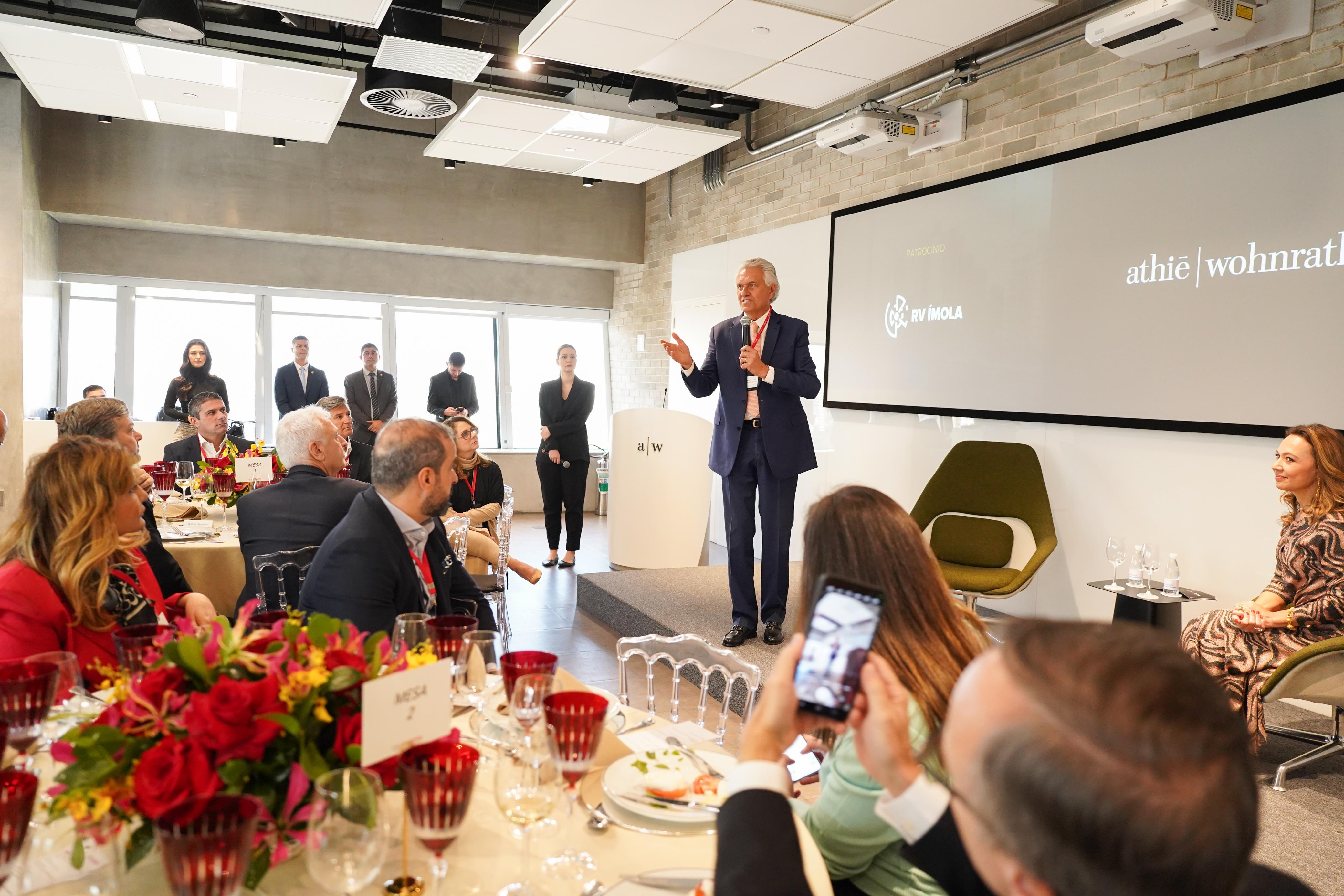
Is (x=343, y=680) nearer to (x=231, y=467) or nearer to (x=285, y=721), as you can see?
(x=285, y=721)

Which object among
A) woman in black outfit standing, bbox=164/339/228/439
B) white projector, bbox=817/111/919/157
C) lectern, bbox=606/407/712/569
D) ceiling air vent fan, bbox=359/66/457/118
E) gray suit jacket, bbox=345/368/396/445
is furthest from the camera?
gray suit jacket, bbox=345/368/396/445

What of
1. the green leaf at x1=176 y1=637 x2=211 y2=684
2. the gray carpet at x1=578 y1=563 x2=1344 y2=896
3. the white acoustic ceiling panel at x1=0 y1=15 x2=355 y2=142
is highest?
the white acoustic ceiling panel at x1=0 y1=15 x2=355 y2=142

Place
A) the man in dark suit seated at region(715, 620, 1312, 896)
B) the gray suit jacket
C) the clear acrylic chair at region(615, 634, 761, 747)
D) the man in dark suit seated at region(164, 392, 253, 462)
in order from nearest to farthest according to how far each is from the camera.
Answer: the man in dark suit seated at region(715, 620, 1312, 896)
the clear acrylic chair at region(615, 634, 761, 747)
the man in dark suit seated at region(164, 392, 253, 462)
the gray suit jacket

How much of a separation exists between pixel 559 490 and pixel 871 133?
3597 millimetres

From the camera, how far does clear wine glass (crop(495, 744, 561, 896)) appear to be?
1172 millimetres

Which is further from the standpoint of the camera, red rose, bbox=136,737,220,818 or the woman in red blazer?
the woman in red blazer

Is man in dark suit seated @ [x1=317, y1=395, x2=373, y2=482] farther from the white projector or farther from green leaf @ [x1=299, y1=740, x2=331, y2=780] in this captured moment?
green leaf @ [x1=299, y1=740, x2=331, y2=780]

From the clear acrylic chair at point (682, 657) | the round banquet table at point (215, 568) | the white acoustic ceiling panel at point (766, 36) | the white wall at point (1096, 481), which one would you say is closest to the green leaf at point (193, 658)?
the clear acrylic chair at point (682, 657)

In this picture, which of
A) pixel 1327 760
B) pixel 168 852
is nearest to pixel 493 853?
pixel 168 852

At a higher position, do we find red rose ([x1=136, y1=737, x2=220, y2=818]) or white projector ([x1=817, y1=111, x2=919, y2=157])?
white projector ([x1=817, y1=111, x2=919, y2=157])

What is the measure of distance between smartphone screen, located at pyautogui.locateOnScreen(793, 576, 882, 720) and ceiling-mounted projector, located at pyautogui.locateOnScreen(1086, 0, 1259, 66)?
393cm

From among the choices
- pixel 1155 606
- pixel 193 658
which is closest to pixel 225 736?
pixel 193 658

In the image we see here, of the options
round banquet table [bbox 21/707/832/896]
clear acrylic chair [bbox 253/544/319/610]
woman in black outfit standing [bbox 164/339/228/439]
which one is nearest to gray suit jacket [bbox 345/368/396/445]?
woman in black outfit standing [bbox 164/339/228/439]

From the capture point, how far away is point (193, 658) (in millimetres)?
1159
